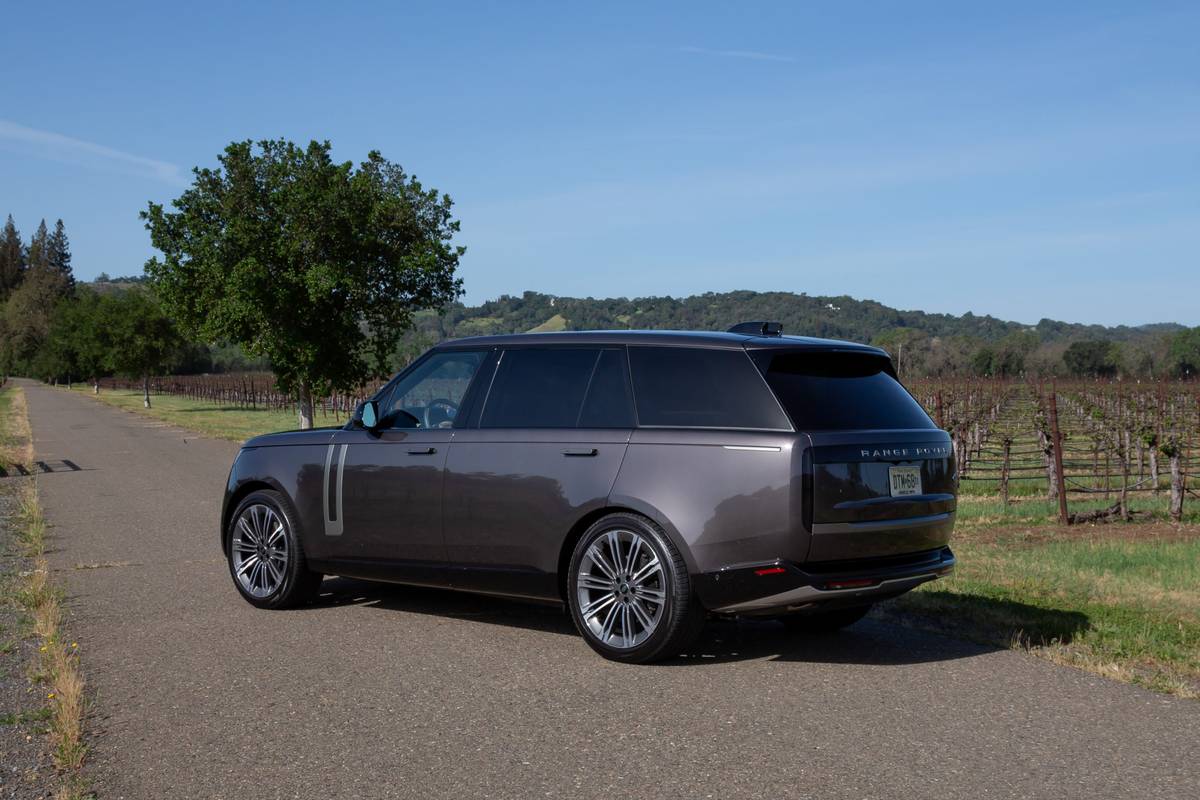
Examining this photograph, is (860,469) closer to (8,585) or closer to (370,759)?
(370,759)

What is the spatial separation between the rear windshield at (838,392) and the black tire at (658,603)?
3.06ft

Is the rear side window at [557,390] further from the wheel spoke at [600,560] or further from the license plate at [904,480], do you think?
the license plate at [904,480]

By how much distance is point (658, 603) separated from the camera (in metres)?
6.23

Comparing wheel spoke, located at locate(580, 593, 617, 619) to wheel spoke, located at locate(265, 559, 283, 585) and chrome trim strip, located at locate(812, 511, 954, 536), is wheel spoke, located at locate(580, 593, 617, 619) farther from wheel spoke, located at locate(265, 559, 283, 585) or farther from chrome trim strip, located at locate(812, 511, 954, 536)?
wheel spoke, located at locate(265, 559, 283, 585)

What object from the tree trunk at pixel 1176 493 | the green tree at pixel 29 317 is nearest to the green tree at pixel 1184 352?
the tree trunk at pixel 1176 493

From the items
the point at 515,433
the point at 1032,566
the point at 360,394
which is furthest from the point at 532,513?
the point at 360,394

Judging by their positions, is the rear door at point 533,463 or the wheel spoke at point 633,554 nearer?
the wheel spoke at point 633,554

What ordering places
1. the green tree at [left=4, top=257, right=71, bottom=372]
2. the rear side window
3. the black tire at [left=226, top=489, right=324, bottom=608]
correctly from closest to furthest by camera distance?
the rear side window, the black tire at [left=226, top=489, right=324, bottom=608], the green tree at [left=4, top=257, right=71, bottom=372]

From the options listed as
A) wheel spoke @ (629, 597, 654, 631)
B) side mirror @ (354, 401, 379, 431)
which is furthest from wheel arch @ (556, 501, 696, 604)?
side mirror @ (354, 401, 379, 431)

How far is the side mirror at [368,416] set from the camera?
767 cm

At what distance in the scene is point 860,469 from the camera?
6023 millimetres

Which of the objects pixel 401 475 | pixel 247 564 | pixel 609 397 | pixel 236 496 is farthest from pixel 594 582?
pixel 236 496

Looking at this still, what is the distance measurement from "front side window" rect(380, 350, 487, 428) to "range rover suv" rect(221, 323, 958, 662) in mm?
11

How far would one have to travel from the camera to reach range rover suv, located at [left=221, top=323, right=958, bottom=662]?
5.94 metres
